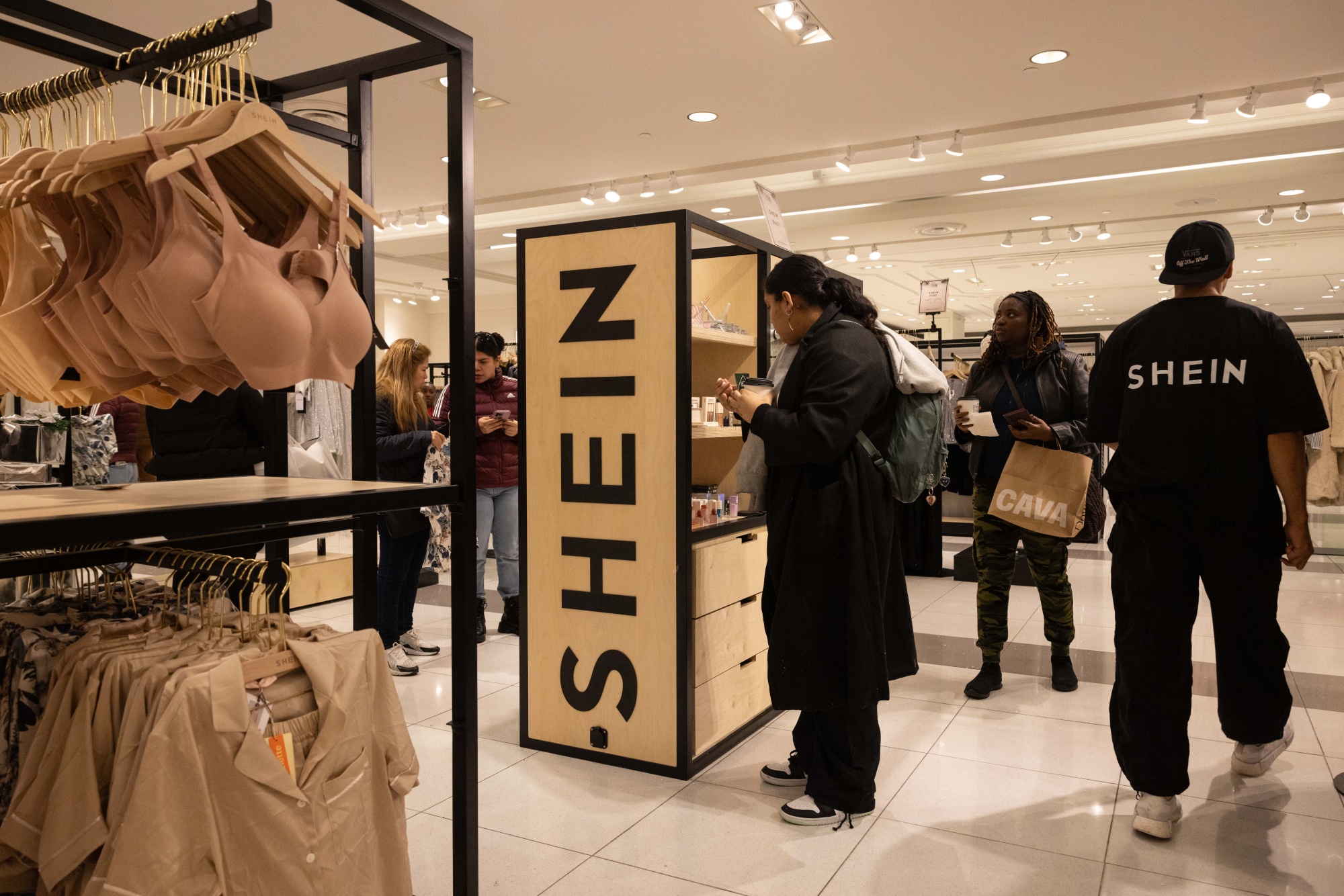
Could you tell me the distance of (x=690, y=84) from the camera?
580 centimetres

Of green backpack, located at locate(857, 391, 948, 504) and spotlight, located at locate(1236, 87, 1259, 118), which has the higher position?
spotlight, located at locate(1236, 87, 1259, 118)

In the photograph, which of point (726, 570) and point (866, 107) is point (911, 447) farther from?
point (866, 107)

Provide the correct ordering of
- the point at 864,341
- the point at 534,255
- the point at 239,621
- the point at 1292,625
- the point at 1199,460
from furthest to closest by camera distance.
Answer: the point at 1292,625 < the point at 534,255 < the point at 864,341 < the point at 1199,460 < the point at 239,621

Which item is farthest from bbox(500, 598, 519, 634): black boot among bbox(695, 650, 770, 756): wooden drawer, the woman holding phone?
bbox(695, 650, 770, 756): wooden drawer

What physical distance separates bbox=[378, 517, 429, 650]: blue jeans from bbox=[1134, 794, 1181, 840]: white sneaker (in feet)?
9.94

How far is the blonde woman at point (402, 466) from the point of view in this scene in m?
4.25

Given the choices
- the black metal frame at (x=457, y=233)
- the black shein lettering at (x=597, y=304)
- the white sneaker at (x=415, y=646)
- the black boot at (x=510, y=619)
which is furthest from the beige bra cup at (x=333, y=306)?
the black boot at (x=510, y=619)

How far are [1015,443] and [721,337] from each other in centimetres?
139

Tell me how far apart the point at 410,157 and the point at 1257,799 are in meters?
7.10

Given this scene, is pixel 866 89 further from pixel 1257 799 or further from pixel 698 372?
pixel 1257 799

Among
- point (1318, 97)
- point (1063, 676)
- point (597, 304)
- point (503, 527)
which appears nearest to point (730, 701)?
point (597, 304)

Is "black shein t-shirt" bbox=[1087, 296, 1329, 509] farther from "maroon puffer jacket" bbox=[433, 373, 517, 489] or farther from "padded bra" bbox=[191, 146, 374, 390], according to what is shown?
"maroon puffer jacket" bbox=[433, 373, 517, 489]

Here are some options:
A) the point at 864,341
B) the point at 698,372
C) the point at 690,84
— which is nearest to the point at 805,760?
the point at 864,341

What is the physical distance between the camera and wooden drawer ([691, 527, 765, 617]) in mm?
3033
